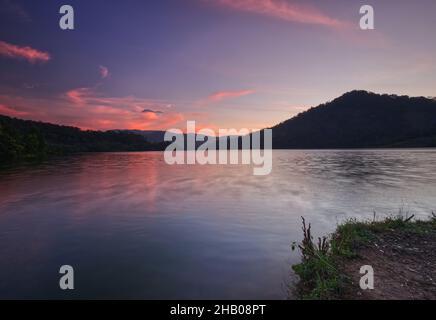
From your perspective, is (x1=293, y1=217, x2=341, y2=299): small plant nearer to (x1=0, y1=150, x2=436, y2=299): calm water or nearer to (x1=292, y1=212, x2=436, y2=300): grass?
(x1=292, y1=212, x2=436, y2=300): grass

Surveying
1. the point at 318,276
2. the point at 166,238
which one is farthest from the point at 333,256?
the point at 166,238

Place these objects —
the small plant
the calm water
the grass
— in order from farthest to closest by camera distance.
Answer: the calm water → the grass → the small plant

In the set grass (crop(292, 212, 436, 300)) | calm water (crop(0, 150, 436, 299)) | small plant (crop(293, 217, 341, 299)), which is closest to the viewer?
small plant (crop(293, 217, 341, 299))

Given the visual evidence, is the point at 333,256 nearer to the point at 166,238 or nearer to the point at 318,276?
the point at 318,276

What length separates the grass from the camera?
8.90 meters

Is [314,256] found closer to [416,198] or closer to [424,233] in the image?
[424,233]

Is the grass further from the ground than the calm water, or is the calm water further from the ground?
the grass

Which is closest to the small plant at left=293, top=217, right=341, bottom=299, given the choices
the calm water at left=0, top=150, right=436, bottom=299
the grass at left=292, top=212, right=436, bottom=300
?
the grass at left=292, top=212, right=436, bottom=300

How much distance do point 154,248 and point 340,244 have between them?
9074 mm

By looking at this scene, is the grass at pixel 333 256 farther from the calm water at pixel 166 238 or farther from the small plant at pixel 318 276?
the calm water at pixel 166 238

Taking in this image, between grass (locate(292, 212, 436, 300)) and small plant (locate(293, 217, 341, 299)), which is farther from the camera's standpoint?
grass (locate(292, 212, 436, 300))

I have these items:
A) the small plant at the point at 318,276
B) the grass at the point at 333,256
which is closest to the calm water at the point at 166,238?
the small plant at the point at 318,276
